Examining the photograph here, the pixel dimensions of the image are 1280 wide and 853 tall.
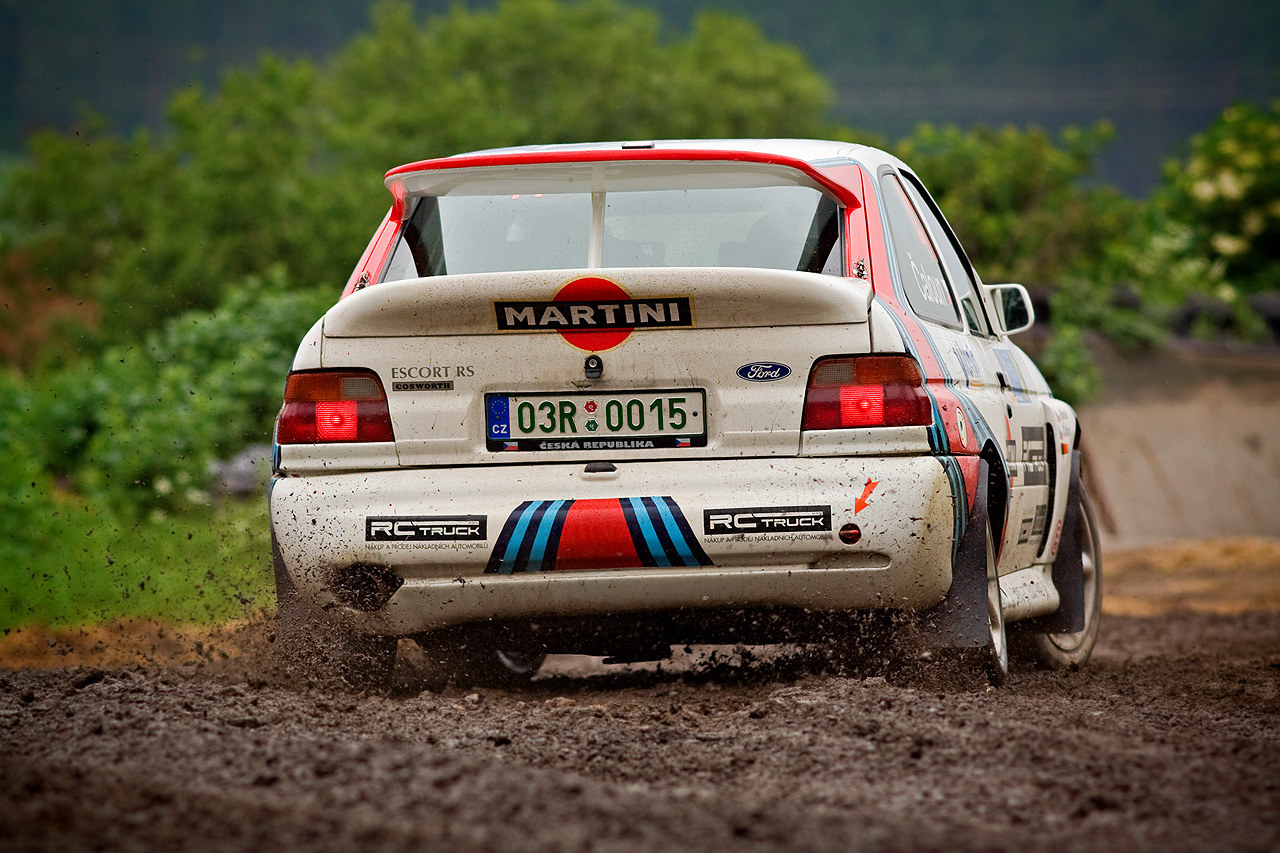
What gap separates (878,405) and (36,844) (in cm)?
253

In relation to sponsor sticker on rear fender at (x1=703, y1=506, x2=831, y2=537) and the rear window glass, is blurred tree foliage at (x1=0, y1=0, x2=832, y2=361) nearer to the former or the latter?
the rear window glass

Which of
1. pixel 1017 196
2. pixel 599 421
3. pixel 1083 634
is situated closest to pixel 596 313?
pixel 599 421

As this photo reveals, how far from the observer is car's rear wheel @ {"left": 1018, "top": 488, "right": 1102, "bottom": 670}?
6723 millimetres

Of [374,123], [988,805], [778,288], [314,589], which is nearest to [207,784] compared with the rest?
[314,589]

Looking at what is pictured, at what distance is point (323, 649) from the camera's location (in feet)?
16.8

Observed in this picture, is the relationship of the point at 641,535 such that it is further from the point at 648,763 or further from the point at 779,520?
the point at 648,763

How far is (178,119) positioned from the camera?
41719mm

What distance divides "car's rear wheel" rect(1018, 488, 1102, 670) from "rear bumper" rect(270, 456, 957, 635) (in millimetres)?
2075

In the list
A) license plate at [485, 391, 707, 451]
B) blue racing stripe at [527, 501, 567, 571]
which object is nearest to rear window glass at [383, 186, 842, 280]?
license plate at [485, 391, 707, 451]

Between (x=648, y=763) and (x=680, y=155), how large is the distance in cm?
196

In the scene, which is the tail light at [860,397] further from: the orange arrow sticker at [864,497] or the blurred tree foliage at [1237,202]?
the blurred tree foliage at [1237,202]

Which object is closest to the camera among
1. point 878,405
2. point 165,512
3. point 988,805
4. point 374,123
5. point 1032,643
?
point 988,805

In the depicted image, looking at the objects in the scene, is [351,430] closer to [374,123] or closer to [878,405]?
[878,405]

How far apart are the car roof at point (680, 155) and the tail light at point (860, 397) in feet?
2.38
